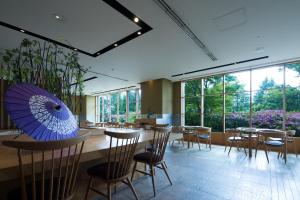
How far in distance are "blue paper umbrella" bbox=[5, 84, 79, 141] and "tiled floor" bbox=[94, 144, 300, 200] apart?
5.00 ft

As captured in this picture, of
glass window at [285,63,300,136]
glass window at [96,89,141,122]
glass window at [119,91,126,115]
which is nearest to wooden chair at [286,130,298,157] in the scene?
glass window at [285,63,300,136]

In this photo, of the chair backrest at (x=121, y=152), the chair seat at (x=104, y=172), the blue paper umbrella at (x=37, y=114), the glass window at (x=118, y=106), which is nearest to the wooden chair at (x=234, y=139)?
the chair backrest at (x=121, y=152)

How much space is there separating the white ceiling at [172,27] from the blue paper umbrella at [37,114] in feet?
6.57

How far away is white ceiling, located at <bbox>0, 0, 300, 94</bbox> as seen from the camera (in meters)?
2.70

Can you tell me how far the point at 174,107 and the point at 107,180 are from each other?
680 centimetres

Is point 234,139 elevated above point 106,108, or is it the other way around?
point 106,108

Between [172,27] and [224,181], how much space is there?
307cm

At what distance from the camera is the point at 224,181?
9.49 feet

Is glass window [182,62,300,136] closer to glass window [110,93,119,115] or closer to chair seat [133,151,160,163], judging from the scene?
glass window [110,93,119,115]

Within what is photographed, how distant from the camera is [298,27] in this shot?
3.33m

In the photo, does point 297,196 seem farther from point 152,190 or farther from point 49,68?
point 49,68

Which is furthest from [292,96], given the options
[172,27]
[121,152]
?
[121,152]

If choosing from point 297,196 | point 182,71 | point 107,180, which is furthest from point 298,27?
point 107,180

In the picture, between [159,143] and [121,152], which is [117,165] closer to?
[121,152]
